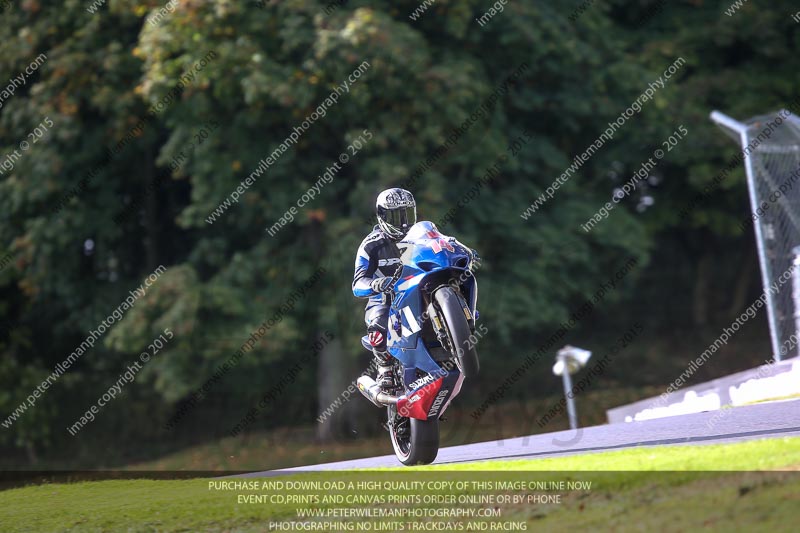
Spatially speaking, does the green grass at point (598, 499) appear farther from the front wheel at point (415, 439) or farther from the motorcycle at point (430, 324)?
the motorcycle at point (430, 324)

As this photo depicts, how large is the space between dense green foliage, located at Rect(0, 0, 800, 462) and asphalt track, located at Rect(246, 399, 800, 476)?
743cm

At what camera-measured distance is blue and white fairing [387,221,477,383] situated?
Result: 9211 millimetres

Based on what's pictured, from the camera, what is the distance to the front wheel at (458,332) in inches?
347

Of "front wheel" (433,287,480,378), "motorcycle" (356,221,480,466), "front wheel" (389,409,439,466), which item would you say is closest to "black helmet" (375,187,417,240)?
"motorcycle" (356,221,480,466)

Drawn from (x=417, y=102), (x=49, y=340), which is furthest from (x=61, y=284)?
(x=417, y=102)

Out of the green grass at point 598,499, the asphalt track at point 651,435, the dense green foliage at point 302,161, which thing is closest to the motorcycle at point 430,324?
the green grass at point 598,499

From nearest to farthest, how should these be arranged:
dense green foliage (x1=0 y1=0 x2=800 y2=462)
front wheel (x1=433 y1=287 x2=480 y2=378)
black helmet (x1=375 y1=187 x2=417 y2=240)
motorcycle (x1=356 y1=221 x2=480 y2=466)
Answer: front wheel (x1=433 y1=287 x2=480 y2=378) → motorcycle (x1=356 y1=221 x2=480 y2=466) → black helmet (x1=375 y1=187 x2=417 y2=240) → dense green foliage (x1=0 y1=0 x2=800 y2=462)

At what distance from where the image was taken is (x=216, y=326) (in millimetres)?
20188

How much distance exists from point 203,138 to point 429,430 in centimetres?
1181

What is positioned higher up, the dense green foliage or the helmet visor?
the dense green foliage

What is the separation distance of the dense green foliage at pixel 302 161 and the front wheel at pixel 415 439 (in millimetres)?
9187

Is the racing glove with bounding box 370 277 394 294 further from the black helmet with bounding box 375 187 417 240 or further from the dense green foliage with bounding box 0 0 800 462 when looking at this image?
the dense green foliage with bounding box 0 0 800 462

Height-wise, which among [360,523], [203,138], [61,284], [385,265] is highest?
[203,138]

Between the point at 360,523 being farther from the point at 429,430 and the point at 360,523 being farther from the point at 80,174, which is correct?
the point at 80,174
